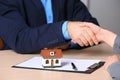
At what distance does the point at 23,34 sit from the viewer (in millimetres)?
1567

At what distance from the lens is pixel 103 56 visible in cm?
145

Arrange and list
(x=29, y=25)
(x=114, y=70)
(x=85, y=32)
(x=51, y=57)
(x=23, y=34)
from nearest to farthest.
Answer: (x=114, y=70) < (x=51, y=57) < (x=85, y=32) < (x=23, y=34) < (x=29, y=25)

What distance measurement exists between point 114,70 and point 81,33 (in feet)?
1.32

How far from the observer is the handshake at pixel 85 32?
1454mm

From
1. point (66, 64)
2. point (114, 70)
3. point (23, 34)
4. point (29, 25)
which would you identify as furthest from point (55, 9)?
point (114, 70)

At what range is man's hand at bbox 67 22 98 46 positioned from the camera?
145 centimetres

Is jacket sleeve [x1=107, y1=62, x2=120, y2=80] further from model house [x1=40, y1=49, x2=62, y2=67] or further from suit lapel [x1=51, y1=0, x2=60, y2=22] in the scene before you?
suit lapel [x1=51, y1=0, x2=60, y2=22]

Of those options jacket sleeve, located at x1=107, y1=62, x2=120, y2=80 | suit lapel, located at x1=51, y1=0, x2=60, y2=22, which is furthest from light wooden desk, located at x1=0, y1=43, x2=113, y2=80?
suit lapel, located at x1=51, y1=0, x2=60, y2=22

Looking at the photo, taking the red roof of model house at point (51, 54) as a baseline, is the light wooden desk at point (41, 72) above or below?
below

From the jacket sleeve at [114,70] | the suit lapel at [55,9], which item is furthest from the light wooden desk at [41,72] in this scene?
the suit lapel at [55,9]

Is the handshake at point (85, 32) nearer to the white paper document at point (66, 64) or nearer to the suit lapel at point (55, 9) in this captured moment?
the white paper document at point (66, 64)

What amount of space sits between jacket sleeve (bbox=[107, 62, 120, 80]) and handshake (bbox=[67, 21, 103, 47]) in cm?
34

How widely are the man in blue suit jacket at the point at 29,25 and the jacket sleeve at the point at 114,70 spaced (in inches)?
15.2

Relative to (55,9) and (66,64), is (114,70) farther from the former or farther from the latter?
(55,9)
